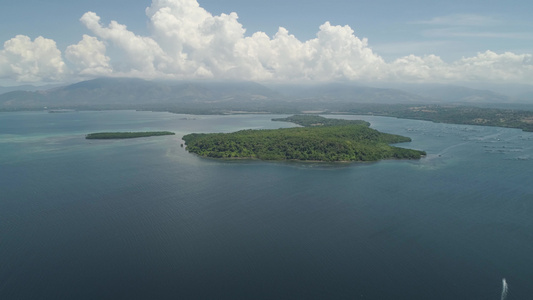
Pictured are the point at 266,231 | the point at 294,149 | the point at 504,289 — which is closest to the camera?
the point at 504,289

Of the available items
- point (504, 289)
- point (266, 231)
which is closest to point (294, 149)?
point (266, 231)

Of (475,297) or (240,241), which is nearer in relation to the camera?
(475,297)

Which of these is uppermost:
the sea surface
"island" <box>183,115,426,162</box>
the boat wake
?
"island" <box>183,115,426,162</box>

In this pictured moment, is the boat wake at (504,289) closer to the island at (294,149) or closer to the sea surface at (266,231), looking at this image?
the sea surface at (266,231)

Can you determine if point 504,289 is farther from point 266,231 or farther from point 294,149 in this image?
point 294,149

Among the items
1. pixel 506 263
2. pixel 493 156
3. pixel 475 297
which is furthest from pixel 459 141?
pixel 475 297

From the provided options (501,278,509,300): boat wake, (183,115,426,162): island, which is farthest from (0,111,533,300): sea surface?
(183,115,426,162): island

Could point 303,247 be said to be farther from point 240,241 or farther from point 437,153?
point 437,153

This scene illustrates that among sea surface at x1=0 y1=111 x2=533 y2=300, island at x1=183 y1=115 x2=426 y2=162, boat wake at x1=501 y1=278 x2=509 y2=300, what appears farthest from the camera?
island at x1=183 y1=115 x2=426 y2=162

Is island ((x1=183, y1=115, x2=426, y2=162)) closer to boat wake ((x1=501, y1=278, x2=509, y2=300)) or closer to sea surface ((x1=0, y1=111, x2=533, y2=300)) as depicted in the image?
sea surface ((x1=0, y1=111, x2=533, y2=300))
